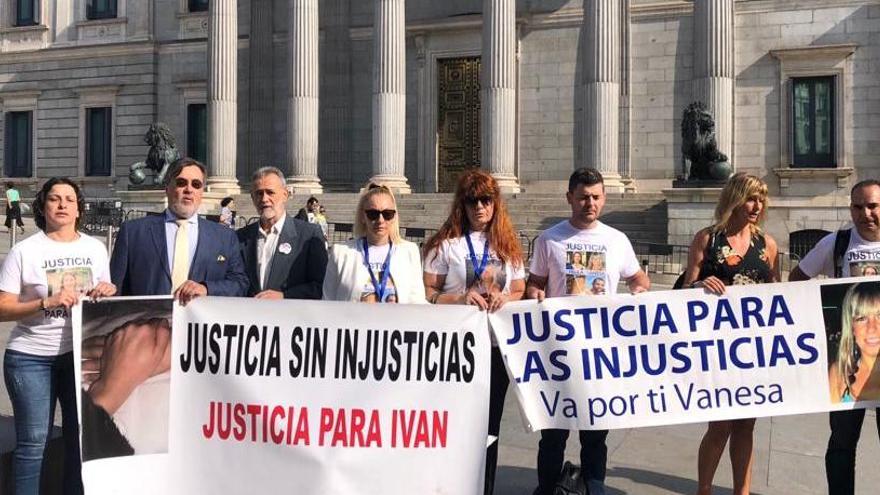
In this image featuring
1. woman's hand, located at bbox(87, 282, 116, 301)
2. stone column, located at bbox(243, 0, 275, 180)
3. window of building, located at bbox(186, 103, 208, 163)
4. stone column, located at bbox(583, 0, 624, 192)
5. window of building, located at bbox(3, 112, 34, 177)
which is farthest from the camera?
window of building, located at bbox(3, 112, 34, 177)

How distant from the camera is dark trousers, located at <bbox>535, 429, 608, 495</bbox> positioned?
18.3ft

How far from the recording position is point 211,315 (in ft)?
17.5

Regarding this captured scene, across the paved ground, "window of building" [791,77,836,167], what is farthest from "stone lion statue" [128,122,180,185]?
the paved ground

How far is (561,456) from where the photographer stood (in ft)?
18.6

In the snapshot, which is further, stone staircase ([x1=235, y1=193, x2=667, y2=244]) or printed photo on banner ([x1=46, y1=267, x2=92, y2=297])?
stone staircase ([x1=235, y1=193, x2=667, y2=244])

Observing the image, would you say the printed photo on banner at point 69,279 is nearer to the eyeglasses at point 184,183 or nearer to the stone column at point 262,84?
the eyeglasses at point 184,183

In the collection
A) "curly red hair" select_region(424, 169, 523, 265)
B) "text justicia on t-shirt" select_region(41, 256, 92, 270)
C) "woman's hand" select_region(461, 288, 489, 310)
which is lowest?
"woman's hand" select_region(461, 288, 489, 310)

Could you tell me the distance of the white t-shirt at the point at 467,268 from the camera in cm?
563

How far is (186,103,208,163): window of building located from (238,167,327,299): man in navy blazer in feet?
106

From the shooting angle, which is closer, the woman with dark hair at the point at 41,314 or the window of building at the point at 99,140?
the woman with dark hair at the point at 41,314

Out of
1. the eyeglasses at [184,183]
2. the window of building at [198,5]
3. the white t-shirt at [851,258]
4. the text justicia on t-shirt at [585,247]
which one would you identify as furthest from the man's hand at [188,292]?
the window of building at [198,5]

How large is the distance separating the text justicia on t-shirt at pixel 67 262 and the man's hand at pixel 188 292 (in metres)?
0.54

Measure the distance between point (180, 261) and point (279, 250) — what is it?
717 mm

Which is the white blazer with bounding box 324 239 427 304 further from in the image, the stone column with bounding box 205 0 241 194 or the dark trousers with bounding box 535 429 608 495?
the stone column with bounding box 205 0 241 194
